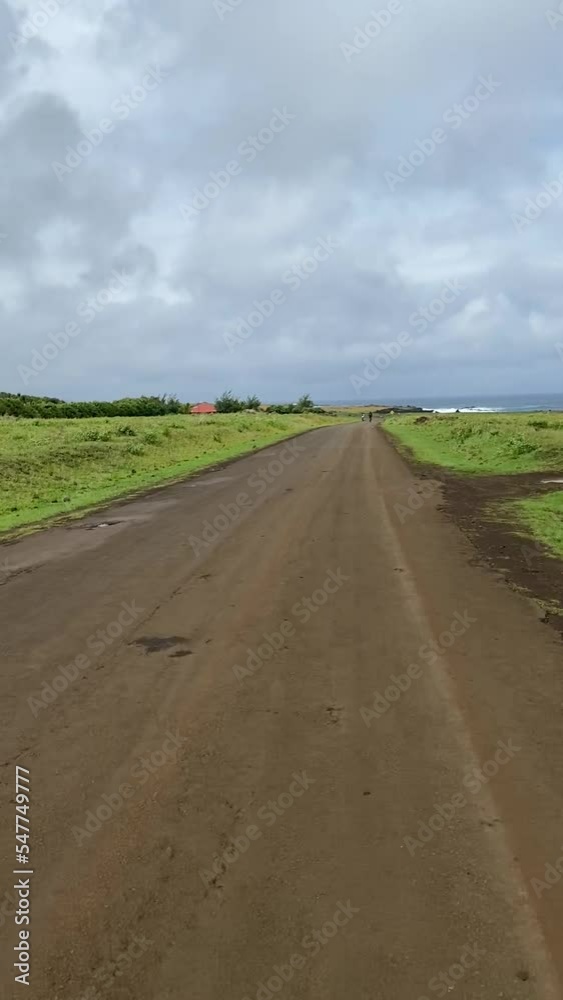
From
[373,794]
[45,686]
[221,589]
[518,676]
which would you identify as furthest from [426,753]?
[221,589]

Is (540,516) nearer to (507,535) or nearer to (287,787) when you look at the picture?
(507,535)

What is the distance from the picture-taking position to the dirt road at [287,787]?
9.46ft

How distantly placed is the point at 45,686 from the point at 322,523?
751cm

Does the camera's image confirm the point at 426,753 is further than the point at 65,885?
Yes

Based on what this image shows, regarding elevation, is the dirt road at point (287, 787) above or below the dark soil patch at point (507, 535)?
below

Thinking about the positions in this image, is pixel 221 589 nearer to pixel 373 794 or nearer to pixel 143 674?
pixel 143 674

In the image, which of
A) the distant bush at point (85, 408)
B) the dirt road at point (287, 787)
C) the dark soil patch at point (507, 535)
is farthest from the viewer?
the distant bush at point (85, 408)

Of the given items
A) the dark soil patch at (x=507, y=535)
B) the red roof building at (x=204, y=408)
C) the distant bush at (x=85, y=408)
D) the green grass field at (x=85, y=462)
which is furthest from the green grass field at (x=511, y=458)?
the red roof building at (x=204, y=408)

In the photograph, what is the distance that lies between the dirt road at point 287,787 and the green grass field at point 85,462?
894cm

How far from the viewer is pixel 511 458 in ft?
79.4

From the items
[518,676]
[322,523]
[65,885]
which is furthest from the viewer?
[322,523]

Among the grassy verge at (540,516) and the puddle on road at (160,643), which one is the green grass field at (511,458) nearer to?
the grassy verge at (540,516)

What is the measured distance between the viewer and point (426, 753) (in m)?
4.42

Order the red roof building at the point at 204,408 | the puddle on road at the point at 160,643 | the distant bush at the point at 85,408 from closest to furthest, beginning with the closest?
the puddle on road at the point at 160,643 → the distant bush at the point at 85,408 → the red roof building at the point at 204,408
